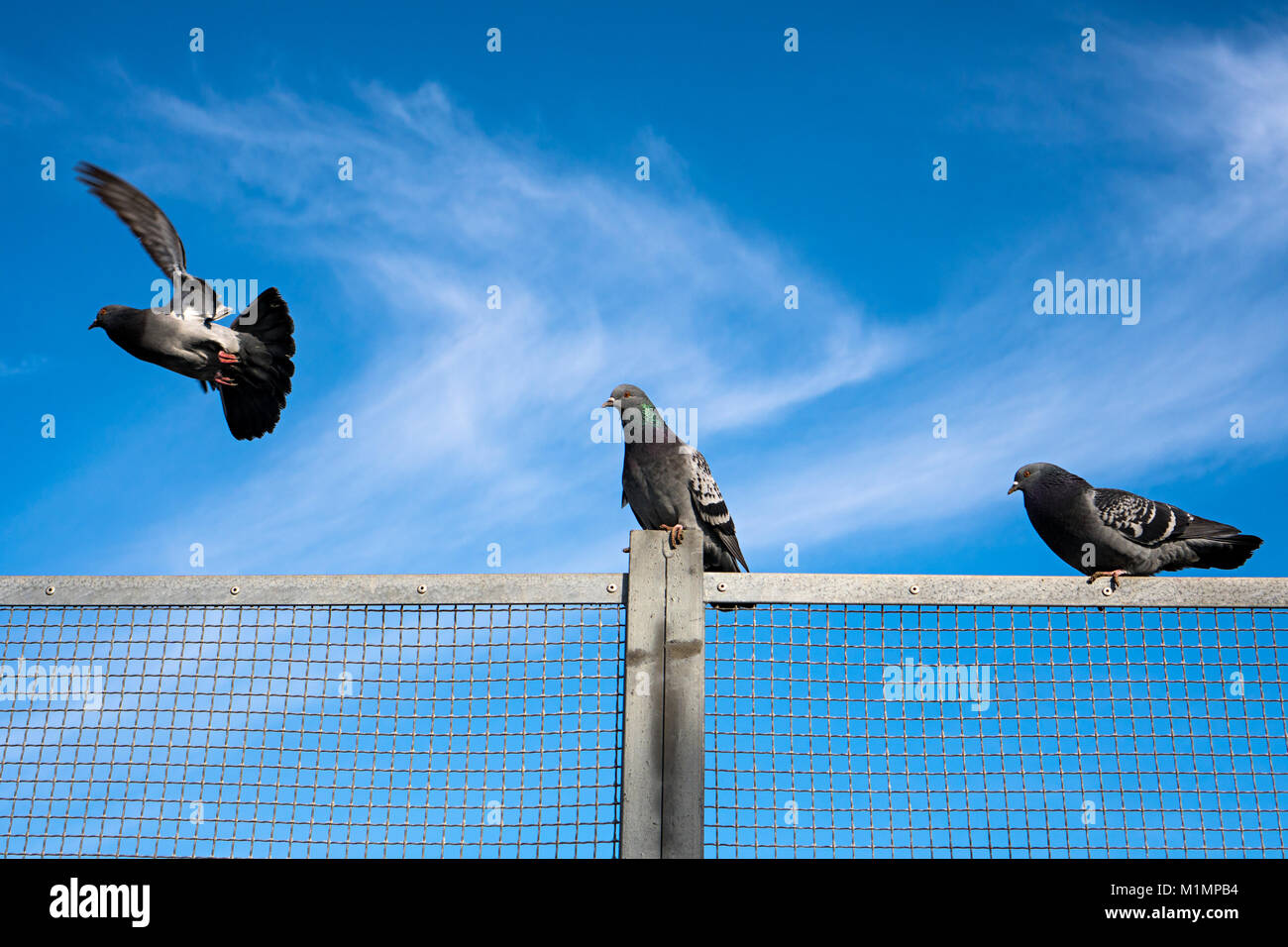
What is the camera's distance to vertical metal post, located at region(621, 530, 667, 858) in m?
2.88

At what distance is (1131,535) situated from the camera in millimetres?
5547

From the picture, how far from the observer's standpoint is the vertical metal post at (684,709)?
2.88m

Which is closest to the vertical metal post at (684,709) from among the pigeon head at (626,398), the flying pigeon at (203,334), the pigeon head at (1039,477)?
the pigeon head at (626,398)

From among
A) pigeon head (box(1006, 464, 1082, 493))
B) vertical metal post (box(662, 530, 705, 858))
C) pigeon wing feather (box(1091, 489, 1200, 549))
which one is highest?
pigeon head (box(1006, 464, 1082, 493))

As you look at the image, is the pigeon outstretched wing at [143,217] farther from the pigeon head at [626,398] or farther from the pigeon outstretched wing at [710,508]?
the pigeon outstretched wing at [710,508]

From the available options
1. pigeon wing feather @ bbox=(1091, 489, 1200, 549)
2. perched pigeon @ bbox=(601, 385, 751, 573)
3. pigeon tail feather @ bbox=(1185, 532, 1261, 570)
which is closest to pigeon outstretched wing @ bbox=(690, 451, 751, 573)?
perched pigeon @ bbox=(601, 385, 751, 573)

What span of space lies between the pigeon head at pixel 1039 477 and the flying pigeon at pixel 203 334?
5284 mm

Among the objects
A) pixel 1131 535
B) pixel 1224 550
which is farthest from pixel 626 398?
pixel 1224 550

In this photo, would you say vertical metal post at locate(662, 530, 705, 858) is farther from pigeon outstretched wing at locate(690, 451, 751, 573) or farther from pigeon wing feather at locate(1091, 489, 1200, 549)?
pigeon wing feather at locate(1091, 489, 1200, 549)

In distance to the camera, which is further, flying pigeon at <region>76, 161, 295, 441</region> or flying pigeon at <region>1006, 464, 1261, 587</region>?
flying pigeon at <region>76, 161, 295, 441</region>

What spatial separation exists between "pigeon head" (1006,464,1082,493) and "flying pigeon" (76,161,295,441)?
5.28 m

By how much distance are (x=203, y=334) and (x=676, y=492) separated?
13.1ft

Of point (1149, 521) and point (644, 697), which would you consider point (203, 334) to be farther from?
point (1149, 521)
